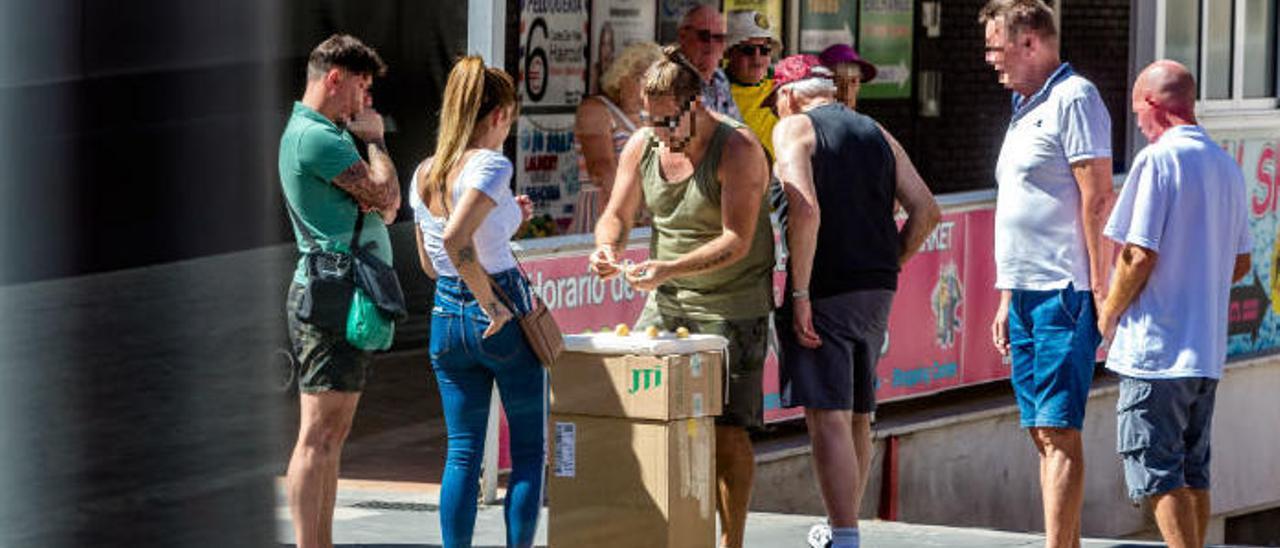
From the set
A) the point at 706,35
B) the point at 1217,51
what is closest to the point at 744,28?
the point at 706,35

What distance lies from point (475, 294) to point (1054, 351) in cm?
166

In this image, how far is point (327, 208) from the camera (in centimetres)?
589

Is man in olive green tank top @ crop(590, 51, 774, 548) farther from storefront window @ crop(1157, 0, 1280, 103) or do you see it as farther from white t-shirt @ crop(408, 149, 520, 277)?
storefront window @ crop(1157, 0, 1280, 103)

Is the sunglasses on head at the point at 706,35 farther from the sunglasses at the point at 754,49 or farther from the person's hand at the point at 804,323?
the person's hand at the point at 804,323

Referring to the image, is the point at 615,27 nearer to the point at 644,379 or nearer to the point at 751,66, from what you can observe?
the point at 751,66

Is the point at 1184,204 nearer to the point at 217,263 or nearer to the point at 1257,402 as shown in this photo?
the point at 217,263

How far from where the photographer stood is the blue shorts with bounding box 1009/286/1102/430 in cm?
626

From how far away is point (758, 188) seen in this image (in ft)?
20.6

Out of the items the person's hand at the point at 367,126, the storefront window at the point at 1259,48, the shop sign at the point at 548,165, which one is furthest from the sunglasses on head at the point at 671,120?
the storefront window at the point at 1259,48

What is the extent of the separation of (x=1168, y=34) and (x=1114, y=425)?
8.52 ft

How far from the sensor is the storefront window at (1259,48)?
564 inches

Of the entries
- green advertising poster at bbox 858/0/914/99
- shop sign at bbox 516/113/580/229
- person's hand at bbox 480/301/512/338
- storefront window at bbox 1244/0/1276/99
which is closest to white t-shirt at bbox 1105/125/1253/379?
person's hand at bbox 480/301/512/338

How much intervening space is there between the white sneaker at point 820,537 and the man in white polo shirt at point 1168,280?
4.33 feet

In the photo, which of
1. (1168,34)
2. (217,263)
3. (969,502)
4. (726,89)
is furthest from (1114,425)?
(217,263)
